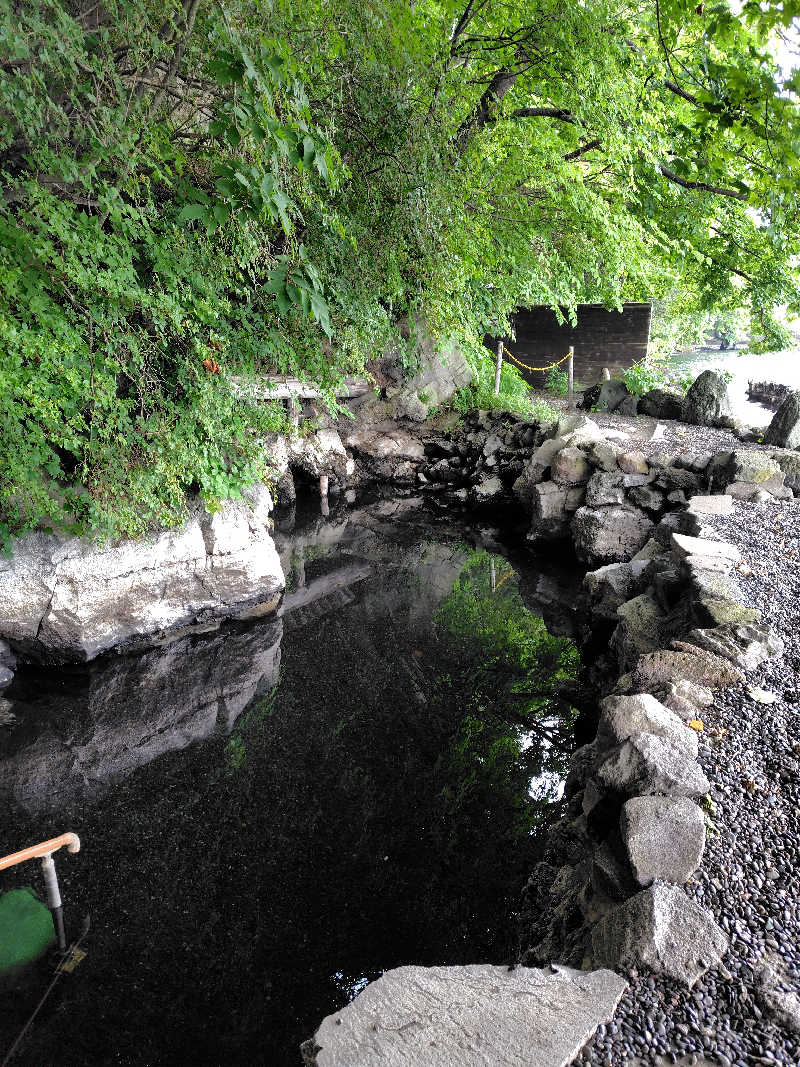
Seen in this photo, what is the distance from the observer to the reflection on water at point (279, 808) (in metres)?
3.62

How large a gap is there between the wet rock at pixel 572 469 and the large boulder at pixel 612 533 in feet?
3.48

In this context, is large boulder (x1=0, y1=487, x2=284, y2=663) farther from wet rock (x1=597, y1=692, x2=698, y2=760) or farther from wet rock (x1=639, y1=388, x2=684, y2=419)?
wet rock (x1=639, y1=388, x2=684, y2=419)

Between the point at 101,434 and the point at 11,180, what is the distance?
6.99ft

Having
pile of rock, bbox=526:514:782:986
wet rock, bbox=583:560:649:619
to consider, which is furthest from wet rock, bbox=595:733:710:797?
wet rock, bbox=583:560:649:619

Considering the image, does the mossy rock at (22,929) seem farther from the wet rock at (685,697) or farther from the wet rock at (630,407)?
the wet rock at (630,407)

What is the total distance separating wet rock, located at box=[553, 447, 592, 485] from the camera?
34.0 feet

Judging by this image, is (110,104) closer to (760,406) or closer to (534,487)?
(534,487)

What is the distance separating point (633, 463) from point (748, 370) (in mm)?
21609

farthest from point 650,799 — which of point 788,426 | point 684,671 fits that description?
point 788,426

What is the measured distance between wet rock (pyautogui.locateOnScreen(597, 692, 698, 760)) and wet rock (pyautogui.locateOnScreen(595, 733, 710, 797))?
0.22 ft

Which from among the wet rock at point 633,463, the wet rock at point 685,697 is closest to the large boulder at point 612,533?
the wet rock at point 633,463

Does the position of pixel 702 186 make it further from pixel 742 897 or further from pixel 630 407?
pixel 742 897

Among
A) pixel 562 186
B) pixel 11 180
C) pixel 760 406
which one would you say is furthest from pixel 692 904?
pixel 760 406

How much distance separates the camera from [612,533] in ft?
30.2
